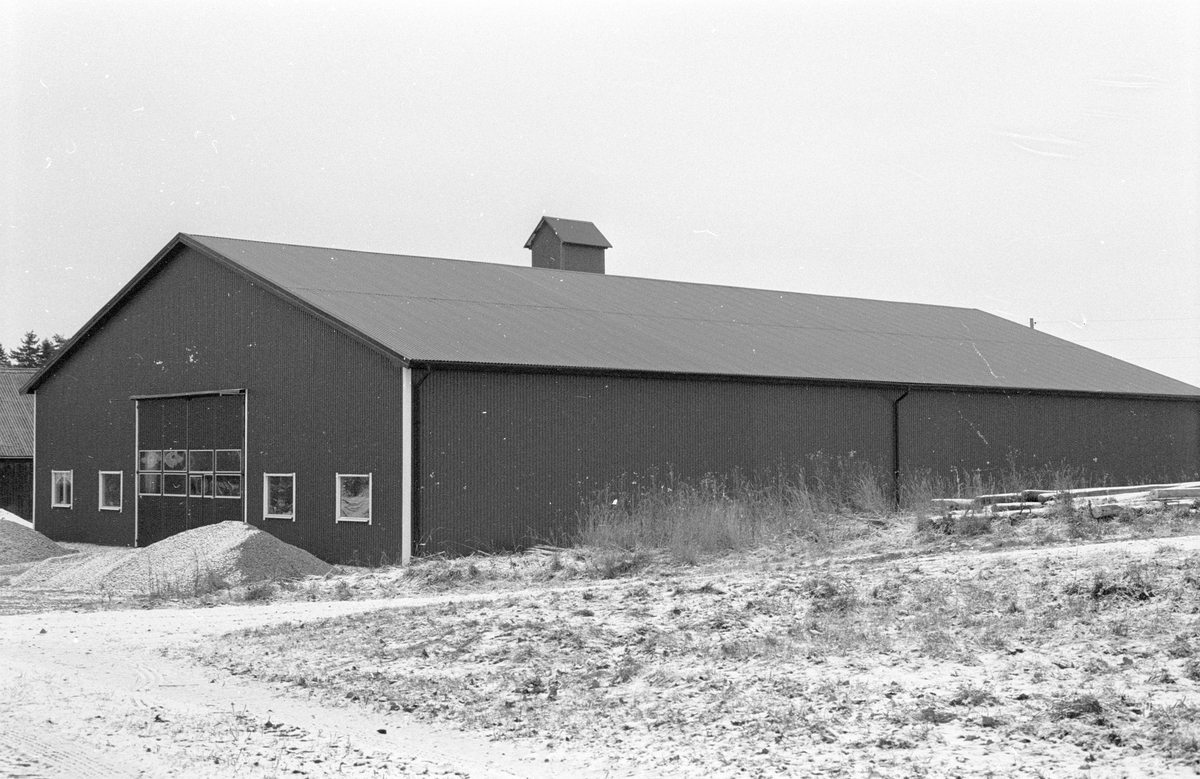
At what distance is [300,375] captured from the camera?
2606 centimetres

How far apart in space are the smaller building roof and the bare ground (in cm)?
2638

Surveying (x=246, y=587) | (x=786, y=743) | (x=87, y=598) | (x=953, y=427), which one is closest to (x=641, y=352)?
(x=953, y=427)

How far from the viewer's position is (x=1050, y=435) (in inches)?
1329

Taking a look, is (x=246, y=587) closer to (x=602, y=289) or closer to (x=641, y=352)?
(x=641, y=352)

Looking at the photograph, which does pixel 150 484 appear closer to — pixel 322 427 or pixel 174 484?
pixel 174 484

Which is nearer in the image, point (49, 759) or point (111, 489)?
point (49, 759)

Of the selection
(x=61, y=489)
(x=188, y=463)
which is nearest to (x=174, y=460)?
(x=188, y=463)

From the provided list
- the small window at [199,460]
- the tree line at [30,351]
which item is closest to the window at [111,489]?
the small window at [199,460]

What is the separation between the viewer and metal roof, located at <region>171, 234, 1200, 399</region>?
26.4m

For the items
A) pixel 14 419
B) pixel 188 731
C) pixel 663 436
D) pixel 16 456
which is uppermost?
pixel 14 419

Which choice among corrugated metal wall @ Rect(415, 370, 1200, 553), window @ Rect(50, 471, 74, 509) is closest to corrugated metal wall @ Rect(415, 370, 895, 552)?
corrugated metal wall @ Rect(415, 370, 1200, 553)

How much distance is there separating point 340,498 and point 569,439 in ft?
14.1

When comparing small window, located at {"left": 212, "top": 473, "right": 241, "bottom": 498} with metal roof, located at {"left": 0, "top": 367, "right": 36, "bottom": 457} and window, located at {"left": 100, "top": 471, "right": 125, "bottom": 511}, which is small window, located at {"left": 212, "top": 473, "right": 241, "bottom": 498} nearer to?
window, located at {"left": 100, "top": 471, "right": 125, "bottom": 511}

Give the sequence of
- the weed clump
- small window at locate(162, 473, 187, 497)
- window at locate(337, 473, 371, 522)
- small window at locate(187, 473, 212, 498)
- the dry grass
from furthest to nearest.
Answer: small window at locate(162, 473, 187, 497) < small window at locate(187, 473, 212, 498) < window at locate(337, 473, 371, 522) < the dry grass < the weed clump
